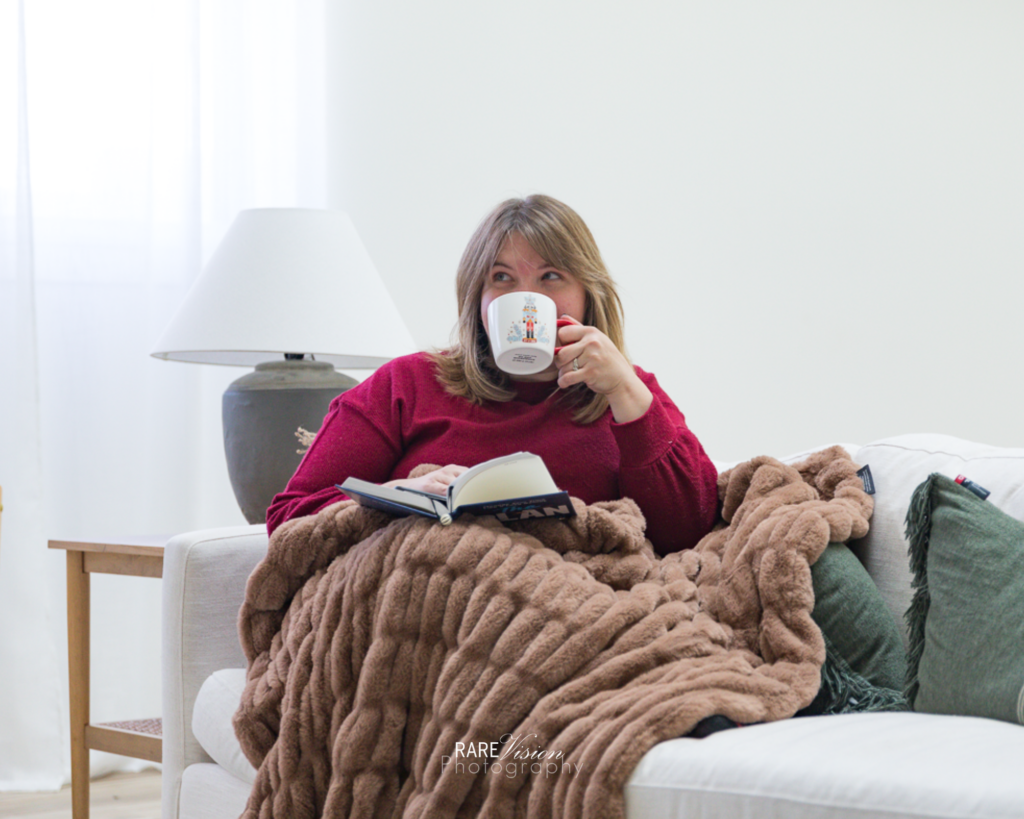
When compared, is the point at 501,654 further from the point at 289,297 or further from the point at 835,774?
the point at 289,297

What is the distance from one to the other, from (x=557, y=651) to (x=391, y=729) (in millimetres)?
199

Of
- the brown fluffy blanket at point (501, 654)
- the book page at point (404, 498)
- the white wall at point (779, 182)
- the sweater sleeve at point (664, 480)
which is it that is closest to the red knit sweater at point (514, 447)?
the sweater sleeve at point (664, 480)

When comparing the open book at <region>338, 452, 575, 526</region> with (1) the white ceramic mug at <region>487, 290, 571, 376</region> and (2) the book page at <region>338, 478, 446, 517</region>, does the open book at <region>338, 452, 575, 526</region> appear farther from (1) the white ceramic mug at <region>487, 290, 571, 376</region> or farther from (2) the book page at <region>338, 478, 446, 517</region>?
(1) the white ceramic mug at <region>487, 290, 571, 376</region>

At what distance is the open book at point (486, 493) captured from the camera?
1.06 meters

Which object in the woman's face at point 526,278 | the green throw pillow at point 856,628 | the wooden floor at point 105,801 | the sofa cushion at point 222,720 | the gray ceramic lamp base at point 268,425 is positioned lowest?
the wooden floor at point 105,801

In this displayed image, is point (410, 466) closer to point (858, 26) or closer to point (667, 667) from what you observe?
point (667, 667)

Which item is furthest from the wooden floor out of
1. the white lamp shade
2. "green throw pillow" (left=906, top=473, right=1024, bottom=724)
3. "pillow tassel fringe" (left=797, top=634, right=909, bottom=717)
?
"green throw pillow" (left=906, top=473, right=1024, bottom=724)

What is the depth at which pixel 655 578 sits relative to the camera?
1181 mm

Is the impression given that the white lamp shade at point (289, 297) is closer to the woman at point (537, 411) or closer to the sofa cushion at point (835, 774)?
the woman at point (537, 411)

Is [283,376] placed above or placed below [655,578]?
above

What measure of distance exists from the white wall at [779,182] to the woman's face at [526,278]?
908mm

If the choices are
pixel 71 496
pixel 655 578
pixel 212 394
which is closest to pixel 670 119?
pixel 212 394

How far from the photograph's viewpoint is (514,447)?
4.58 ft

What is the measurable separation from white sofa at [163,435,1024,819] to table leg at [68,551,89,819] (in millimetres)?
473
